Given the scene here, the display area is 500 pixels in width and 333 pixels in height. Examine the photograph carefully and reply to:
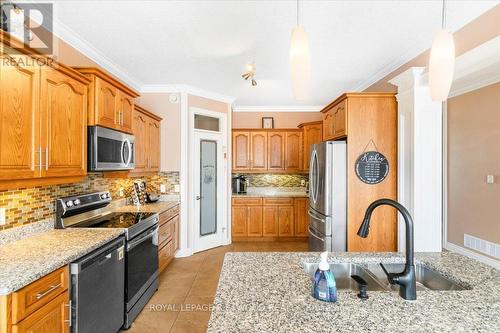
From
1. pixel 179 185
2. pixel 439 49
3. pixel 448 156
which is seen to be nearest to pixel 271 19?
pixel 439 49

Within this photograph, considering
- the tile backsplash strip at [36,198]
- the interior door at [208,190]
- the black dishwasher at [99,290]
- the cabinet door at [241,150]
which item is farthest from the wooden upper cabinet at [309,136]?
the black dishwasher at [99,290]

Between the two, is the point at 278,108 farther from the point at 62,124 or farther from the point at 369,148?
the point at 62,124

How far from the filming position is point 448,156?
4281 millimetres

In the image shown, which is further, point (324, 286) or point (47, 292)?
point (47, 292)

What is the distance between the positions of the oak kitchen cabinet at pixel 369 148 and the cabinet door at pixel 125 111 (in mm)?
2420

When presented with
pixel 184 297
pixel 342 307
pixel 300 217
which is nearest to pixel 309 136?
pixel 300 217

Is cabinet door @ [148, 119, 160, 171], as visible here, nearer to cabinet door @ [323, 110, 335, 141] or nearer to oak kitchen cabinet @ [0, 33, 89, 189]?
oak kitchen cabinet @ [0, 33, 89, 189]

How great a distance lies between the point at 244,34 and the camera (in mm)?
2520

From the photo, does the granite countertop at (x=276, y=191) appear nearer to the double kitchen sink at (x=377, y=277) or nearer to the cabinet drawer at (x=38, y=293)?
the double kitchen sink at (x=377, y=277)

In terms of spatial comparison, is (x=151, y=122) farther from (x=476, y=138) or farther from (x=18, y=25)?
(x=476, y=138)

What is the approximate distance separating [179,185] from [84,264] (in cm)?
246

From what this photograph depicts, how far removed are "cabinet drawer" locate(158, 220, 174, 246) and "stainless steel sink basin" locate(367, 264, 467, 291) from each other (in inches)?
97.4

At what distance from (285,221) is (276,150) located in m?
1.39

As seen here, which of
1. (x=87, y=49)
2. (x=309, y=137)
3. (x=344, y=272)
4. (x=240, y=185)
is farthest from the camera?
(x=240, y=185)
